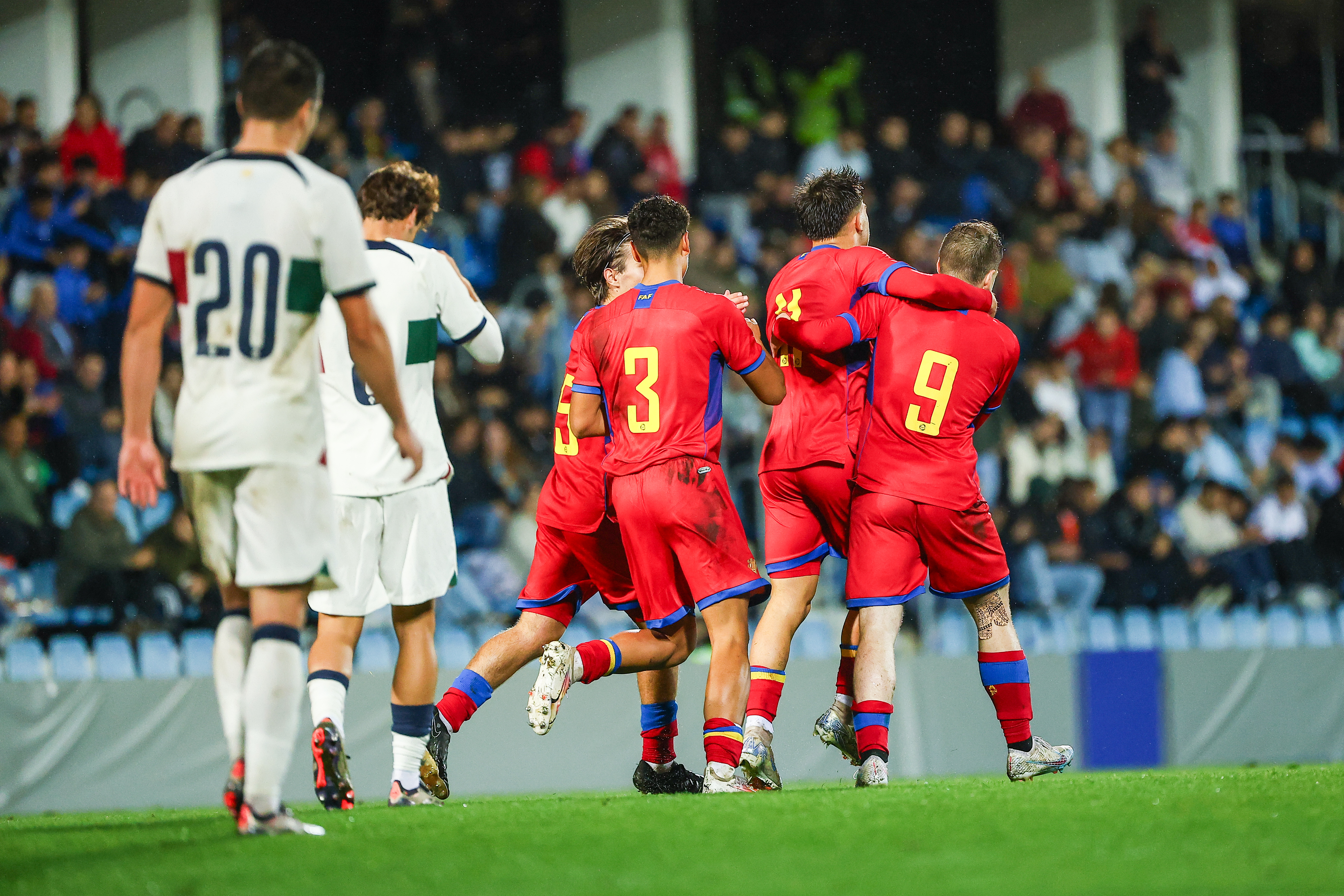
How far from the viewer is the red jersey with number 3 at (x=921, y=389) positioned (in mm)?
5848

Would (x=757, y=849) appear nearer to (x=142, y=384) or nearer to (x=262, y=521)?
(x=262, y=521)

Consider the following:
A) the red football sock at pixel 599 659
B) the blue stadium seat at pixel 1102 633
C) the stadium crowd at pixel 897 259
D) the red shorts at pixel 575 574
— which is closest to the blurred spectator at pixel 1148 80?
the stadium crowd at pixel 897 259

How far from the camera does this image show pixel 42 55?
13672 millimetres

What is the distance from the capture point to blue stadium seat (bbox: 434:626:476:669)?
9.91 m

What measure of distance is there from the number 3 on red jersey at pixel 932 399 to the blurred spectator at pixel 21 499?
22.2 feet

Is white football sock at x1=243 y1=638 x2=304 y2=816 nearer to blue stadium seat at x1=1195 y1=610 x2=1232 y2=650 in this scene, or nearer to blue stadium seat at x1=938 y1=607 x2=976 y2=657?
blue stadium seat at x1=938 y1=607 x2=976 y2=657

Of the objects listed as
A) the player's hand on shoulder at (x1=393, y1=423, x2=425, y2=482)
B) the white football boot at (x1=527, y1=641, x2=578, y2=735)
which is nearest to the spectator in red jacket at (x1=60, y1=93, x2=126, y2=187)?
the white football boot at (x1=527, y1=641, x2=578, y2=735)

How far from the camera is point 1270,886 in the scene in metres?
3.04

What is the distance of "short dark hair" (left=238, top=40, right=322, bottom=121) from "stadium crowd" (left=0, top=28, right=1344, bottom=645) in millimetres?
6394

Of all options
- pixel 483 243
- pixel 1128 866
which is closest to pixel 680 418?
pixel 1128 866

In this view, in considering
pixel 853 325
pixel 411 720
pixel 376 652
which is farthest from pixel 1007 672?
pixel 376 652

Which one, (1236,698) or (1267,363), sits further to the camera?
(1267,363)

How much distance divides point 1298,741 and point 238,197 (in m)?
9.50

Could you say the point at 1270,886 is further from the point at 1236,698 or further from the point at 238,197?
the point at 1236,698
